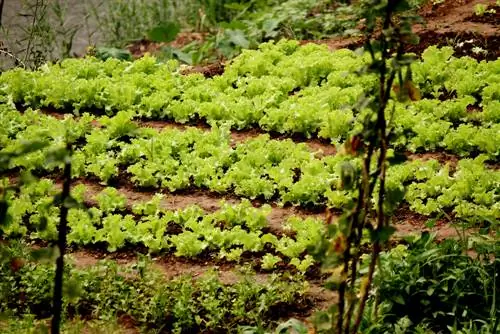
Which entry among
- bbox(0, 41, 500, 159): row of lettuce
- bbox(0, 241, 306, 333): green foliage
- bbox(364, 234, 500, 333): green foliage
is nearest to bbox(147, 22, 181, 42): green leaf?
bbox(0, 41, 500, 159): row of lettuce

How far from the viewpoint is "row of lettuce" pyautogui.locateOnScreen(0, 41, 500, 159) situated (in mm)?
7406

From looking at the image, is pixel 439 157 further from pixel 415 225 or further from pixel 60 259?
pixel 60 259

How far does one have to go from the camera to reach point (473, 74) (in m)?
8.14

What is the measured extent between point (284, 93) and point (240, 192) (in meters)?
2.09

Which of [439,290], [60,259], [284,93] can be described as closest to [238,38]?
[284,93]

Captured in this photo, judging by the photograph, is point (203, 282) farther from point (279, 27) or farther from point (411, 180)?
point (279, 27)

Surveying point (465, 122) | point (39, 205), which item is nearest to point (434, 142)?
point (465, 122)

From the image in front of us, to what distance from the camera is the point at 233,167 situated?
6.87m

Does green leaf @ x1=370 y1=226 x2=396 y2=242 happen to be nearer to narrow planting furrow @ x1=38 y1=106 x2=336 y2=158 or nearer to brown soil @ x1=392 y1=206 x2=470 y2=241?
brown soil @ x1=392 y1=206 x2=470 y2=241

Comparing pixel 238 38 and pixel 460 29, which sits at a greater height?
pixel 460 29

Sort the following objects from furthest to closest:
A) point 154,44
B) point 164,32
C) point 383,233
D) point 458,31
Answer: point 154,44, point 458,31, point 164,32, point 383,233

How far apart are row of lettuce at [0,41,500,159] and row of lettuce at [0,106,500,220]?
37 centimetres

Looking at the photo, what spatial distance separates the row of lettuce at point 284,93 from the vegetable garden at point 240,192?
0.07ft

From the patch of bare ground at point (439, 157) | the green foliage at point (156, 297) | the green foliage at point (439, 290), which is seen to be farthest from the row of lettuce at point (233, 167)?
the green foliage at point (156, 297)
